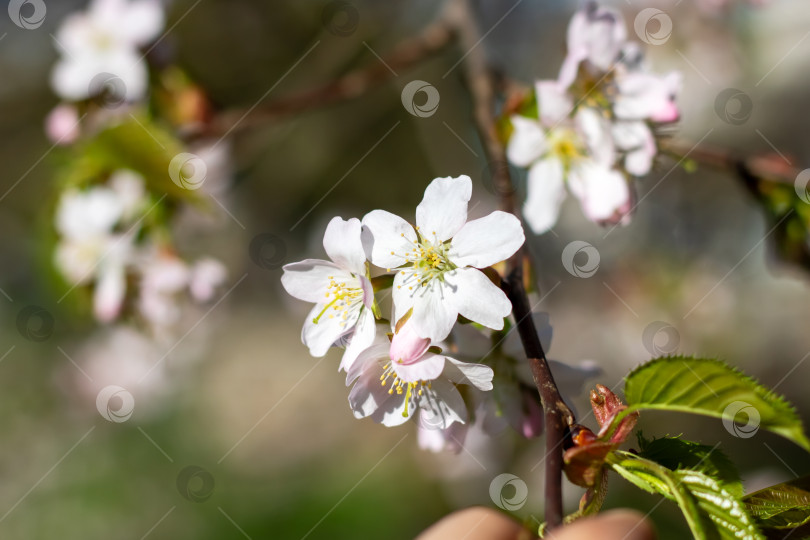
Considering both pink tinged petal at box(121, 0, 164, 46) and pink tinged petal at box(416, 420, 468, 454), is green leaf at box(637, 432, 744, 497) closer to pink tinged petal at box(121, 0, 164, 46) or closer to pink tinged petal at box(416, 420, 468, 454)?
pink tinged petal at box(416, 420, 468, 454)

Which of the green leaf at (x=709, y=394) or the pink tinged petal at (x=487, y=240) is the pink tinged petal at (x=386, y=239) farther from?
the green leaf at (x=709, y=394)

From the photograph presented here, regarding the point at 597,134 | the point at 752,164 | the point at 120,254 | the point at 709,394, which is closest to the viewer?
the point at 709,394

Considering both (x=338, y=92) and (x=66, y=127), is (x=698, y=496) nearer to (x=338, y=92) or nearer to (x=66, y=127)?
(x=338, y=92)

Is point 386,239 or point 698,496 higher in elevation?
point 386,239

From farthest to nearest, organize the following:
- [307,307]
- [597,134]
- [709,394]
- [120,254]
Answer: [307,307] < [120,254] < [597,134] < [709,394]

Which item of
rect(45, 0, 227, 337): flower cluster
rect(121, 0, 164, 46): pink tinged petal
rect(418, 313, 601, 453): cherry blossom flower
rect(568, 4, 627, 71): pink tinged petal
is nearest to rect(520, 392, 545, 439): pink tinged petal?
rect(418, 313, 601, 453): cherry blossom flower

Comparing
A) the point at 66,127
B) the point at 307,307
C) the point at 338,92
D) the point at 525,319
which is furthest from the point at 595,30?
the point at 307,307
